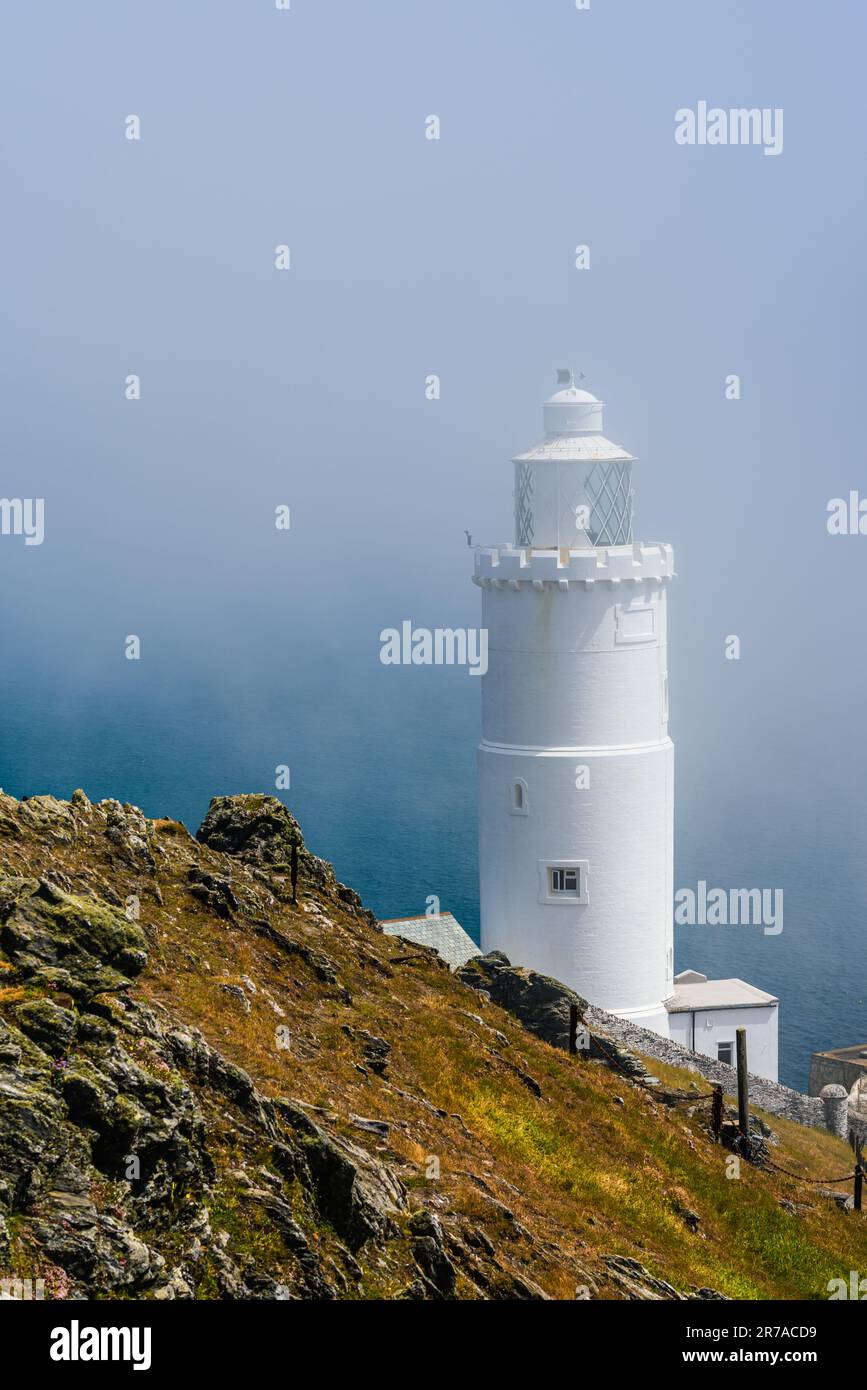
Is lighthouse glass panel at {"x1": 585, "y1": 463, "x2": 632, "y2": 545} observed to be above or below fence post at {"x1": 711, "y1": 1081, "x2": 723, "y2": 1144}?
above

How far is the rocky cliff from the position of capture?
14406 mm

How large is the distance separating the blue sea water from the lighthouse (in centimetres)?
2769

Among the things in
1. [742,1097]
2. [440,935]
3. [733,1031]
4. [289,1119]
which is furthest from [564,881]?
[289,1119]

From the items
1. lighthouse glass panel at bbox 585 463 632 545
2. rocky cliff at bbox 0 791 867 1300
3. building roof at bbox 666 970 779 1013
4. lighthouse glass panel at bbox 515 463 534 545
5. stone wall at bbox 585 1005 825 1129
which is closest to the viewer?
rocky cliff at bbox 0 791 867 1300

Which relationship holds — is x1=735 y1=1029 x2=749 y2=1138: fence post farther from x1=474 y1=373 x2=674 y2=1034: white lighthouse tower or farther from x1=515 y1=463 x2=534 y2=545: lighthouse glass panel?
x1=515 y1=463 x2=534 y2=545: lighthouse glass panel

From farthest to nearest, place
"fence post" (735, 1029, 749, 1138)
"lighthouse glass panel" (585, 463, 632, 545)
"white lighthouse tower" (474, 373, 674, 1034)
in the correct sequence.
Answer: "lighthouse glass panel" (585, 463, 632, 545)
"white lighthouse tower" (474, 373, 674, 1034)
"fence post" (735, 1029, 749, 1138)

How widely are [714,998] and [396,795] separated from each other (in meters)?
58.9

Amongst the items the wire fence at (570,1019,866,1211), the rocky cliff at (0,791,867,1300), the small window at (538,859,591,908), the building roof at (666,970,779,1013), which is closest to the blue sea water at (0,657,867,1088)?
the building roof at (666,970,779,1013)

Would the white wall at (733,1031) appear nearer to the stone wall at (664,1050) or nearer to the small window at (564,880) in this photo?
the stone wall at (664,1050)

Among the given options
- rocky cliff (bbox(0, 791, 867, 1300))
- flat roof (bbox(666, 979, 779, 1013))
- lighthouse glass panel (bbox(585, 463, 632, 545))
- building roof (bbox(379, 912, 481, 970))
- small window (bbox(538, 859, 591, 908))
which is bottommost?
rocky cliff (bbox(0, 791, 867, 1300))

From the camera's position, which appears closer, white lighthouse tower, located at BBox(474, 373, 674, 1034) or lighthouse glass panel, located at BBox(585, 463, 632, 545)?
white lighthouse tower, located at BBox(474, 373, 674, 1034)

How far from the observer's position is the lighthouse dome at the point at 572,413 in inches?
1633

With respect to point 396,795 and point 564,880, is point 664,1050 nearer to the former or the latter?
point 564,880

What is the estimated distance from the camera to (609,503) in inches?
1623
